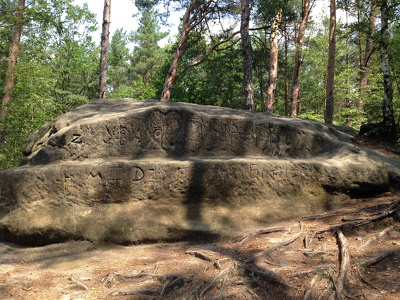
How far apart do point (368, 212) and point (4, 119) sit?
42.9 ft

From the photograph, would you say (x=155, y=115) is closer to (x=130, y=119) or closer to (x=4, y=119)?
(x=130, y=119)

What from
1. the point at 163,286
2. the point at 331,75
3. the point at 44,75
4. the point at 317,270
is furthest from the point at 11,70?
the point at 317,270

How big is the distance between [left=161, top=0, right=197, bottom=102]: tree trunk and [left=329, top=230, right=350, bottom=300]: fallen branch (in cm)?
1056

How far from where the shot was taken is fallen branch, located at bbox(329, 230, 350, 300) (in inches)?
109

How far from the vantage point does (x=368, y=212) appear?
4777 mm

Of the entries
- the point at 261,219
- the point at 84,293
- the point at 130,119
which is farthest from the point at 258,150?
the point at 84,293

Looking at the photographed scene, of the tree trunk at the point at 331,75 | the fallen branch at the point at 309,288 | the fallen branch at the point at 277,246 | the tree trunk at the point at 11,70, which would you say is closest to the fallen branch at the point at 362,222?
the fallen branch at the point at 277,246

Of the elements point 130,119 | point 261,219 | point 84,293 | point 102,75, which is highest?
point 102,75

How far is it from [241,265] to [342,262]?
41.4 inches

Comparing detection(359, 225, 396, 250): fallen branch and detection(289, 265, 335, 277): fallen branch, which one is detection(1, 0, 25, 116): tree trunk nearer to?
detection(289, 265, 335, 277): fallen branch

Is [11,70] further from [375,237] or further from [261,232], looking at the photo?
[375,237]

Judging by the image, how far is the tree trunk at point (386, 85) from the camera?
832 cm

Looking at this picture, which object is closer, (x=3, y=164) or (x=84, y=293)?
(x=84, y=293)

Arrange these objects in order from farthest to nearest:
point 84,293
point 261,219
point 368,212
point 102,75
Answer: point 102,75 < point 261,219 < point 368,212 < point 84,293
